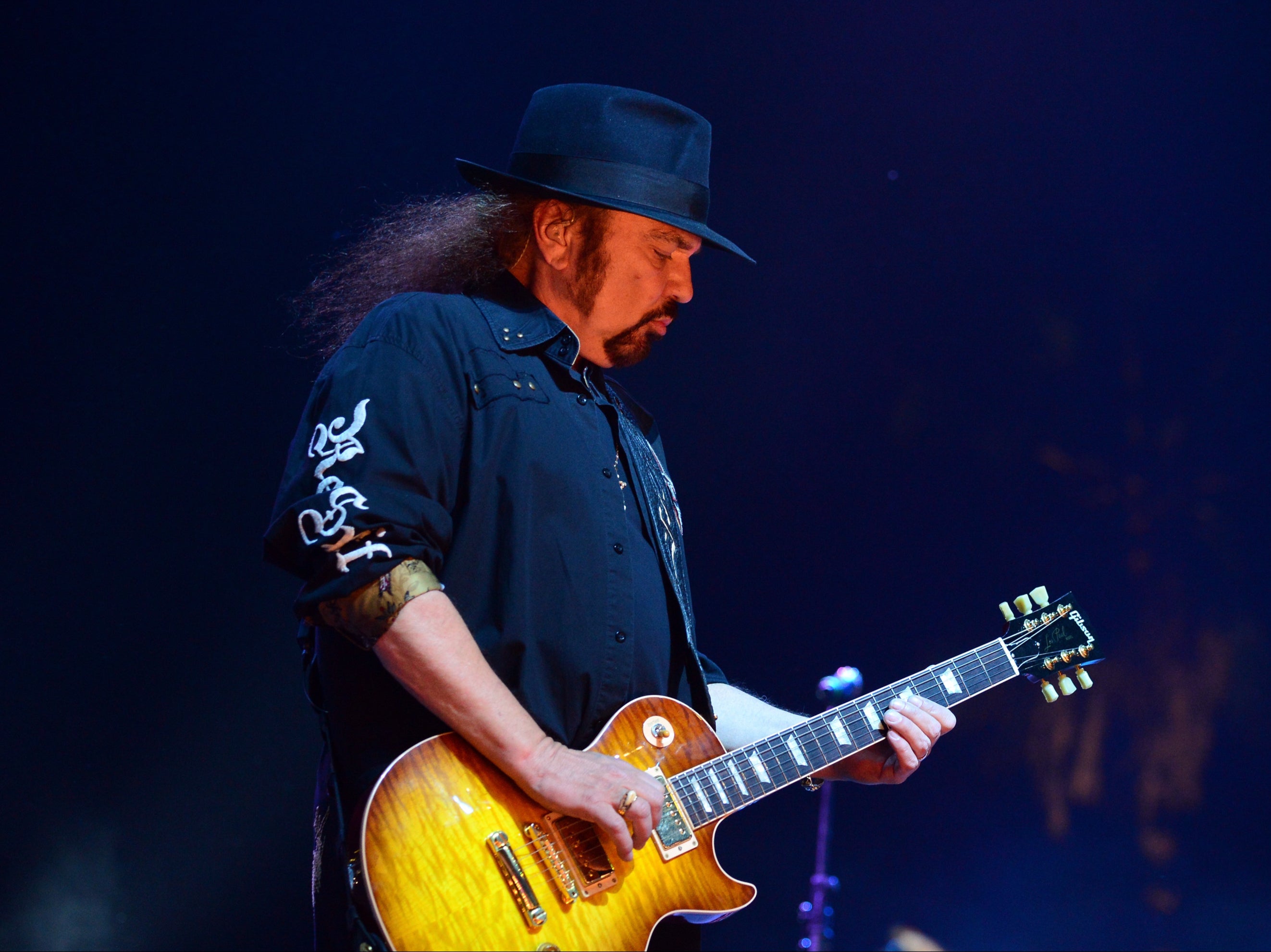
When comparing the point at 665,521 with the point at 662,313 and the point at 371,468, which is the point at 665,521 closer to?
the point at 662,313

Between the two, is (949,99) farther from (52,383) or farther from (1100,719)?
(52,383)

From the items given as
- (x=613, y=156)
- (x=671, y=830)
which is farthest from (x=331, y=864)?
(x=613, y=156)

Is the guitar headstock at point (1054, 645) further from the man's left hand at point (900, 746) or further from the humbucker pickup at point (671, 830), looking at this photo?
the humbucker pickup at point (671, 830)

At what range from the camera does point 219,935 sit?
9.86ft

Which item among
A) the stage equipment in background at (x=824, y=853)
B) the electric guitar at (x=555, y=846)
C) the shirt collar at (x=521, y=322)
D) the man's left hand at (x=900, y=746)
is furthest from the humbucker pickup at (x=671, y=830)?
the stage equipment in background at (x=824, y=853)

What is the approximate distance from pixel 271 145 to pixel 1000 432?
2.98 meters

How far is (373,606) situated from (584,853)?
19.7 inches

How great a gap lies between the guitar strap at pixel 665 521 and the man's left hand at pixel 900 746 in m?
0.32

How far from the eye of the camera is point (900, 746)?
6.47ft

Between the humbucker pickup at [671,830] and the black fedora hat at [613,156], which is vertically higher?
the black fedora hat at [613,156]

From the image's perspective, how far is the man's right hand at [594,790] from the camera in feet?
4.65

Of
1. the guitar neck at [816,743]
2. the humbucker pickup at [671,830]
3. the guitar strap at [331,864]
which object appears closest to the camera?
the guitar strap at [331,864]

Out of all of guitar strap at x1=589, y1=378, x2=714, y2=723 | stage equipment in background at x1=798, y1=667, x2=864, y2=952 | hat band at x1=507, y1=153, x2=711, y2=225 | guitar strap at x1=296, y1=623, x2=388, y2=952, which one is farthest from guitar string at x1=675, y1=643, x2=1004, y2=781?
stage equipment in background at x1=798, y1=667, x2=864, y2=952

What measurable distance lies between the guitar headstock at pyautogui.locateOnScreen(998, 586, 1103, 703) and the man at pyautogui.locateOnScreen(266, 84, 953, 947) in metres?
0.36
